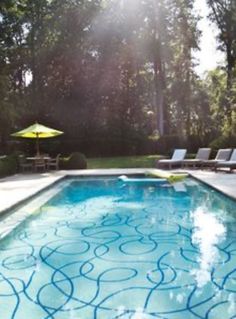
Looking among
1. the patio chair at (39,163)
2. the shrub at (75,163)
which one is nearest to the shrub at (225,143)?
the shrub at (75,163)

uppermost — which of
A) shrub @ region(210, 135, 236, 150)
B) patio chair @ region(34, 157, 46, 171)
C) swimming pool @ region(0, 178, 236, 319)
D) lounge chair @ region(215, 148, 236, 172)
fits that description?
shrub @ region(210, 135, 236, 150)

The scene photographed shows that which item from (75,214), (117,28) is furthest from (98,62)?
(75,214)

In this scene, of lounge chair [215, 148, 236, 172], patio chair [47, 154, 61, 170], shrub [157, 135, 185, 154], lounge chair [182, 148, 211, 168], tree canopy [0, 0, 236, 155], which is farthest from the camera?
tree canopy [0, 0, 236, 155]

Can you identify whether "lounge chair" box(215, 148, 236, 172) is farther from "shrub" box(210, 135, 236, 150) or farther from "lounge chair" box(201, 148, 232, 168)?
"shrub" box(210, 135, 236, 150)

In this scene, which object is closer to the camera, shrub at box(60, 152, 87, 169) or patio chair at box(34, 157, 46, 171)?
patio chair at box(34, 157, 46, 171)

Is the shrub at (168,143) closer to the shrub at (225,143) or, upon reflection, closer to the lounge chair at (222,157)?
the shrub at (225,143)

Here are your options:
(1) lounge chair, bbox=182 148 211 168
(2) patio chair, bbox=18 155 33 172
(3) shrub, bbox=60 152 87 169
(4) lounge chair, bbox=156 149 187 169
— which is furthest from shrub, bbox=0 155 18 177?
(1) lounge chair, bbox=182 148 211 168

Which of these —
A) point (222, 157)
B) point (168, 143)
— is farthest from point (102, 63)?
point (222, 157)

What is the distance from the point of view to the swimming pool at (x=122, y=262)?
392cm

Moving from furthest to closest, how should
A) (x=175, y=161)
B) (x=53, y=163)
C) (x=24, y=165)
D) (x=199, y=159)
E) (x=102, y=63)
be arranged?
1. (x=102, y=63)
2. (x=53, y=163)
3. (x=24, y=165)
4. (x=175, y=161)
5. (x=199, y=159)

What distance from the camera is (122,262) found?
17.7 ft

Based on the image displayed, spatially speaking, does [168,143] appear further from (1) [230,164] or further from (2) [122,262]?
(2) [122,262]

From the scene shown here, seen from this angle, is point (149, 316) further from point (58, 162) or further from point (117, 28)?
point (117, 28)

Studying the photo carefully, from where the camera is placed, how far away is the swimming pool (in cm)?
392
